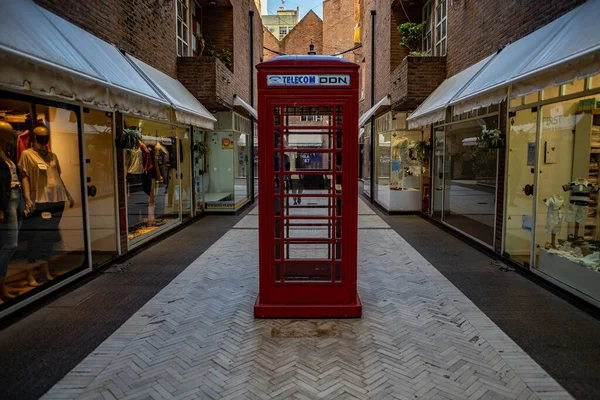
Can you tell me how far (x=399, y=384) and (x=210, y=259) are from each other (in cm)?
464

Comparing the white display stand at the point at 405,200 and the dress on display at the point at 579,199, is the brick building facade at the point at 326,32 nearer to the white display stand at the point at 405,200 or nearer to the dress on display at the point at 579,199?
the white display stand at the point at 405,200

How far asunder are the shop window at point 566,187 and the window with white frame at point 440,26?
5.54 metres

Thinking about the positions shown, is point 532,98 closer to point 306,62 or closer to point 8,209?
point 306,62

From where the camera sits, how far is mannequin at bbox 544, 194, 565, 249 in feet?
19.7

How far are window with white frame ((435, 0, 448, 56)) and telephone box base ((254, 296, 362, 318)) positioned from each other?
8.73 meters

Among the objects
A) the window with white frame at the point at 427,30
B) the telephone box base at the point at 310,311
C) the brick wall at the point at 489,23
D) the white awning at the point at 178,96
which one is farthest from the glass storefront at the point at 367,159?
the telephone box base at the point at 310,311

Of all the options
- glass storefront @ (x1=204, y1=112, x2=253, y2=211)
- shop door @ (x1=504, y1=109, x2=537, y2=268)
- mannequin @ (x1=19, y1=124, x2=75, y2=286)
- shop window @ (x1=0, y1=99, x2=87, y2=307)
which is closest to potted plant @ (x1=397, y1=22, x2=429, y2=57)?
glass storefront @ (x1=204, y1=112, x2=253, y2=211)

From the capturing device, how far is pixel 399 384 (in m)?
3.27

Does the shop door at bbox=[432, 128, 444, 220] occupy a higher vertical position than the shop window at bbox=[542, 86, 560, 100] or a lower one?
lower

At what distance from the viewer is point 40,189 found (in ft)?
18.8

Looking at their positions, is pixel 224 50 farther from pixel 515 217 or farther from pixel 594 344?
pixel 594 344

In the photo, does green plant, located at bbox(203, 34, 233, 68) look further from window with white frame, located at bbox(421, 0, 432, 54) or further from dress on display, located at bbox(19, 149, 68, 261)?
dress on display, located at bbox(19, 149, 68, 261)

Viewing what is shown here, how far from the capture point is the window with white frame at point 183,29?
36.2 feet

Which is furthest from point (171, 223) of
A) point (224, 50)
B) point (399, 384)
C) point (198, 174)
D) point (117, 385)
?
point (399, 384)
